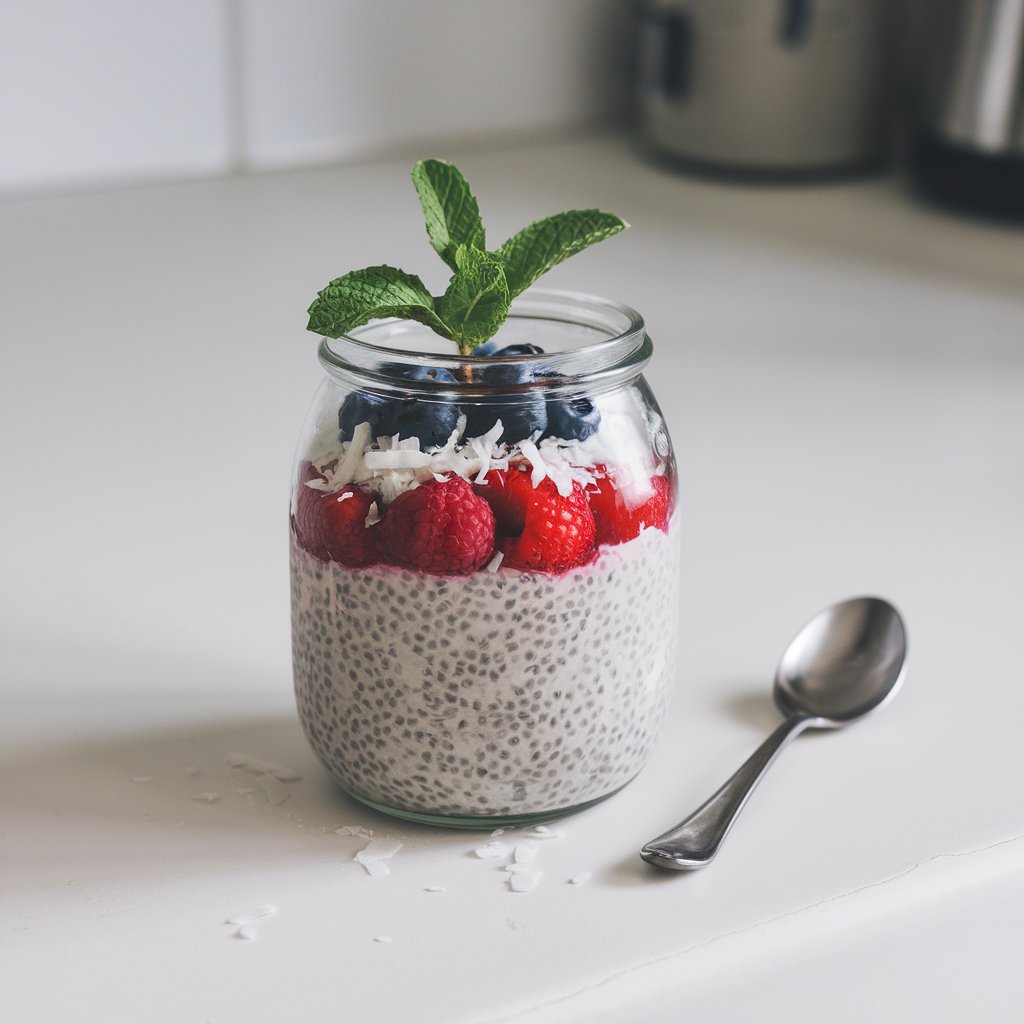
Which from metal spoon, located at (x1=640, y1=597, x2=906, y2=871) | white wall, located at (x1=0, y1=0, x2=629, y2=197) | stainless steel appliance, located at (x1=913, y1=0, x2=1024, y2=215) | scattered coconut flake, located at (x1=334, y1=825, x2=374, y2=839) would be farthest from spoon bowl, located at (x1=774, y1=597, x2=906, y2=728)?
white wall, located at (x1=0, y1=0, x2=629, y2=197)

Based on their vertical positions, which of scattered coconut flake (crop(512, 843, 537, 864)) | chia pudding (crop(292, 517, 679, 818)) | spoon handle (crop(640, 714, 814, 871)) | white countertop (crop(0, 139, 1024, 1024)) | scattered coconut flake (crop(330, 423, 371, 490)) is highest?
scattered coconut flake (crop(330, 423, 371, 490))

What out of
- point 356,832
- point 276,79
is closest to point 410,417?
point 356,832

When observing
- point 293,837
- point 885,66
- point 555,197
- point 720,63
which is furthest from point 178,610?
point 885,66

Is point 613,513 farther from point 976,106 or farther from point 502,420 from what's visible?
point 976,106

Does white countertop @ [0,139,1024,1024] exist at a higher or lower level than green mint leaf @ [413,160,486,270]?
lower

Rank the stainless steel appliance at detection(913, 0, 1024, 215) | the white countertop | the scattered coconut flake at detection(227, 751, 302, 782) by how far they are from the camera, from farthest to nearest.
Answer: the stainless steel appliance at detection(913, 0, 1024, 215) → the scattered coconut flake at detection(227, 751, 302, 782) → the white countertop

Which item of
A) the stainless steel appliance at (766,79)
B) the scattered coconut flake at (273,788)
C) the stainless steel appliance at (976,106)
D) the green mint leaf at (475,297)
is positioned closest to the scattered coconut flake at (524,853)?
the scattered coconut flake at (273,788)

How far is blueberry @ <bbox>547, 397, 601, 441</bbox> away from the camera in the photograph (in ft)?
1.87

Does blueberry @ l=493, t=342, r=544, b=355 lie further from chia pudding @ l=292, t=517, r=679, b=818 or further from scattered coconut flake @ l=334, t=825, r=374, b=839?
scattered coconut flake @ l=334, t=825, r=374, b=839

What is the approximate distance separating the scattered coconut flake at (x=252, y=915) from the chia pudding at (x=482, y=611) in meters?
0.07

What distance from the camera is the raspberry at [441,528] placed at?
1.76 ft

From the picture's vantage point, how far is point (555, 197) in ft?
5.67

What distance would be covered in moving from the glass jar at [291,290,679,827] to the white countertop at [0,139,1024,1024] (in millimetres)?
38

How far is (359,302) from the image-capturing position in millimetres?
563
